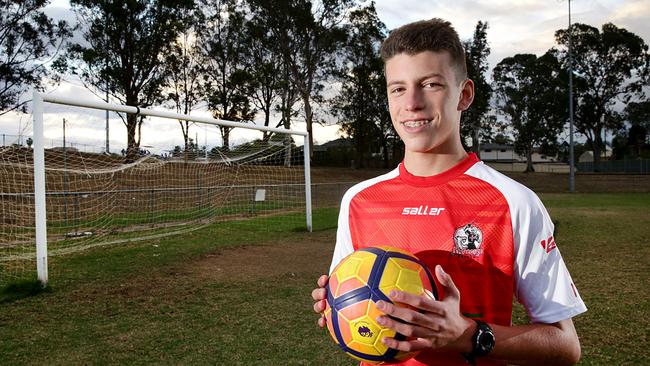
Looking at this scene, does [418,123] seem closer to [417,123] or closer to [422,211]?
[417,123]

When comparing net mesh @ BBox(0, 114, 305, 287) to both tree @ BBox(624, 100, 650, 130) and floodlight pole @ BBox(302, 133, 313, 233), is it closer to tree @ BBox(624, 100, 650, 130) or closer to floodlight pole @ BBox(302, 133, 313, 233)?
floodlight pole @ BBox(302, 133, 313, 233)

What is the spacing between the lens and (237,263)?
9.70 m

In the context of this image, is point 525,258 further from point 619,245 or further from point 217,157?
point 217,157

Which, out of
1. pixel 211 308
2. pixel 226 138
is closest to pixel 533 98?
pixel 226 138

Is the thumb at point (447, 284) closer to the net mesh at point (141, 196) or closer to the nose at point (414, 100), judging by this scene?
the nose at point (414, 100)

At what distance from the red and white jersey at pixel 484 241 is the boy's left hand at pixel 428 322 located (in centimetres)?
17

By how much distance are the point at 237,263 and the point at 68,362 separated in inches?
203

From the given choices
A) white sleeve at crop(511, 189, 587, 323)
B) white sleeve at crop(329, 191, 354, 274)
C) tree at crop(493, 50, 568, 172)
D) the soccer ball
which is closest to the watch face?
the soccer ball

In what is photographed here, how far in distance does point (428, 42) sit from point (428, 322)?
967 mm

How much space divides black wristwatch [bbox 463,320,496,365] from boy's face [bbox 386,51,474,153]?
0.65 metres

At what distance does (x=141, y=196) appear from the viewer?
17.2 meters

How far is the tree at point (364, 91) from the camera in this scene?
4212cm

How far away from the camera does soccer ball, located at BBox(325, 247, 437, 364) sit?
1.49 meters

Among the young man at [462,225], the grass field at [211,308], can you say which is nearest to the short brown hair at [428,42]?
the young man at [462,225]
